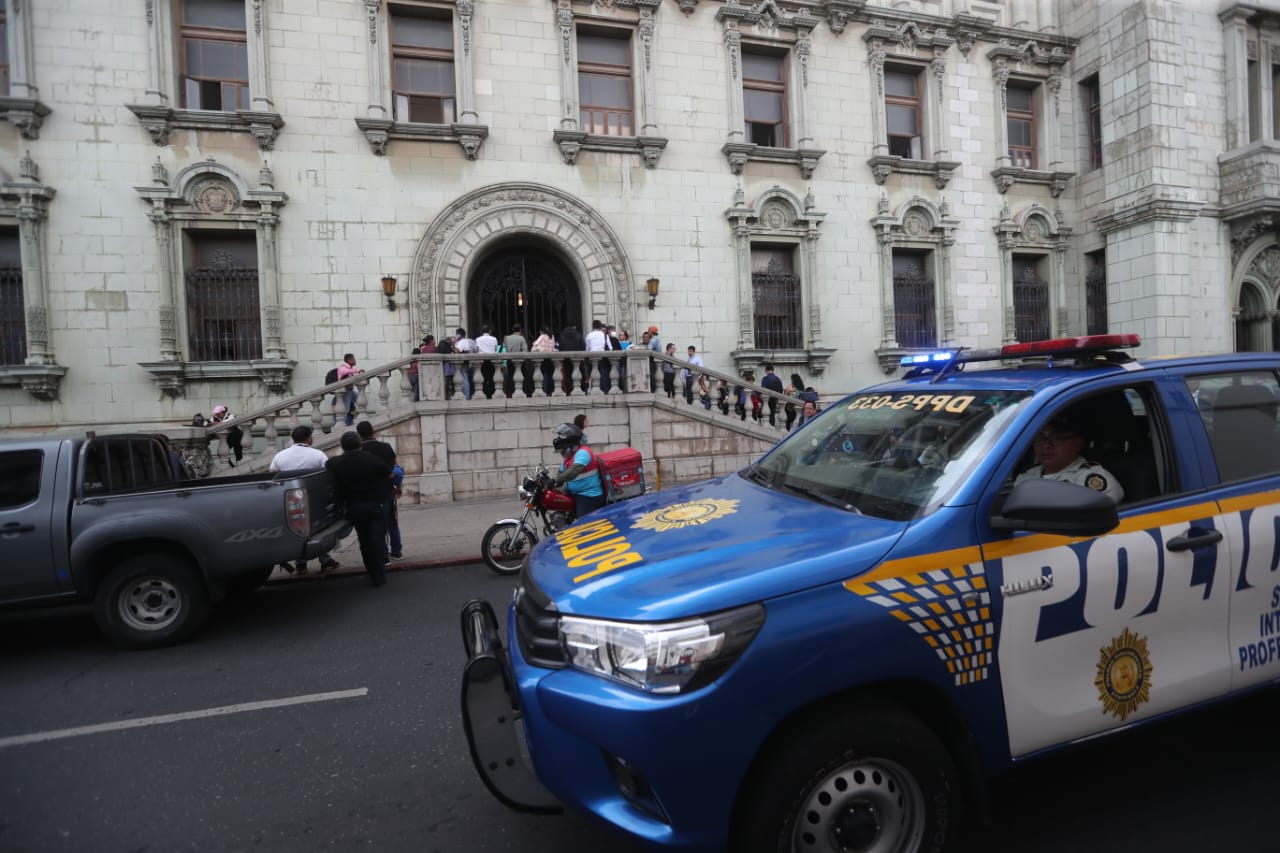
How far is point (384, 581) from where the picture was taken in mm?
7324

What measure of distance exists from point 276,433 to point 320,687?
8.66 metres

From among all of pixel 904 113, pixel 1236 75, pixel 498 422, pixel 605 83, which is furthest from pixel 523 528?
pixel 1236 75

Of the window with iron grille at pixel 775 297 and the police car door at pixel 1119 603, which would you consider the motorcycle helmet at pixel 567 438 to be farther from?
the window with iron grille at pixel 775 297

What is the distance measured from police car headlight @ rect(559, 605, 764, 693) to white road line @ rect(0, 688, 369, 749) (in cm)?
304

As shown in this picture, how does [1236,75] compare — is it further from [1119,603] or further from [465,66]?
[1119,603]

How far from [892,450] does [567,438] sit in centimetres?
482

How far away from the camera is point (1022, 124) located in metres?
19.1

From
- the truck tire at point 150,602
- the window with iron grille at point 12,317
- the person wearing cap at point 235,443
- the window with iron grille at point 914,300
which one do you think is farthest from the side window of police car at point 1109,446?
the window with iron grille at point 12,317

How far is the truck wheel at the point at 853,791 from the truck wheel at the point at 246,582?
5936 millimetres

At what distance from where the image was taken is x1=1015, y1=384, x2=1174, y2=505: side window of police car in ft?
9.20

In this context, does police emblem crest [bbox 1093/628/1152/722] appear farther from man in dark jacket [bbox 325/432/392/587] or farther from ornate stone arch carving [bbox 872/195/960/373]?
ornate stone arch carving [bbox 872/195/960/373]

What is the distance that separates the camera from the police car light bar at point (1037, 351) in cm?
286

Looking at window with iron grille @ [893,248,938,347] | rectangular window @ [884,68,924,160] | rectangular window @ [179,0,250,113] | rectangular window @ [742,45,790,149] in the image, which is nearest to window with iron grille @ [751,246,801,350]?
rectangular window @ [742,45,790,149]

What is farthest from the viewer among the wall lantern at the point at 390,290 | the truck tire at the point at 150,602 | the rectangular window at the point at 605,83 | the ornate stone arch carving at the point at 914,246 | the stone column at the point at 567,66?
the ornate stone arch carving at the point at 914,246
